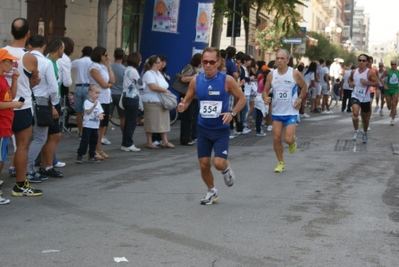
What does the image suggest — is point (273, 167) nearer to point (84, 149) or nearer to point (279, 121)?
point (279, 121)

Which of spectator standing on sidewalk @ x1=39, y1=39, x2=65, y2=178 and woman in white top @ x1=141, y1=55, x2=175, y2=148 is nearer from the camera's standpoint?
spectator standing on sidewalk @ x1=39, y1=39, x2=65, y2=178

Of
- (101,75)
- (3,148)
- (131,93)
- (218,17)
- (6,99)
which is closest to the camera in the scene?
(6,99)

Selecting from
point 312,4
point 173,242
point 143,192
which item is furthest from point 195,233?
point 312,4

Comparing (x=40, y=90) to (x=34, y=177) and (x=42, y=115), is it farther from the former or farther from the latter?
(x=34, y=177)

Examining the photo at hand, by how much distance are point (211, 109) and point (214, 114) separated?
0.06 m

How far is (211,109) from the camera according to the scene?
9109 mm

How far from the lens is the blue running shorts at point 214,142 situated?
913 cm

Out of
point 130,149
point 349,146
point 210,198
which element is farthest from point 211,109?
point 349,146

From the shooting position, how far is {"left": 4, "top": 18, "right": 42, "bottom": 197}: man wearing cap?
30.4 ft

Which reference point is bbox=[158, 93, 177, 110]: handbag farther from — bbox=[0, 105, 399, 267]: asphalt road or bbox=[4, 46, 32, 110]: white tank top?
bbox=[4, 46, 32, 110]: white tank top


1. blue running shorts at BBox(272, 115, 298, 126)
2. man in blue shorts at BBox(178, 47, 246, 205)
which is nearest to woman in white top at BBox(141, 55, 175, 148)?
blue running shorts at BBox(272, 115, 298, 126)

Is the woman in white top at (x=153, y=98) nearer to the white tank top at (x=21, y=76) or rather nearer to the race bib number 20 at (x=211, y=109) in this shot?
the white tank top at (x=21, y=76)

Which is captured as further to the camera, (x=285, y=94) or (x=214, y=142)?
(x=285, y=94)

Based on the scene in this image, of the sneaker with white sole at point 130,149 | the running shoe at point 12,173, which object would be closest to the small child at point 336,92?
the sneaker with white sole at point 130,149
